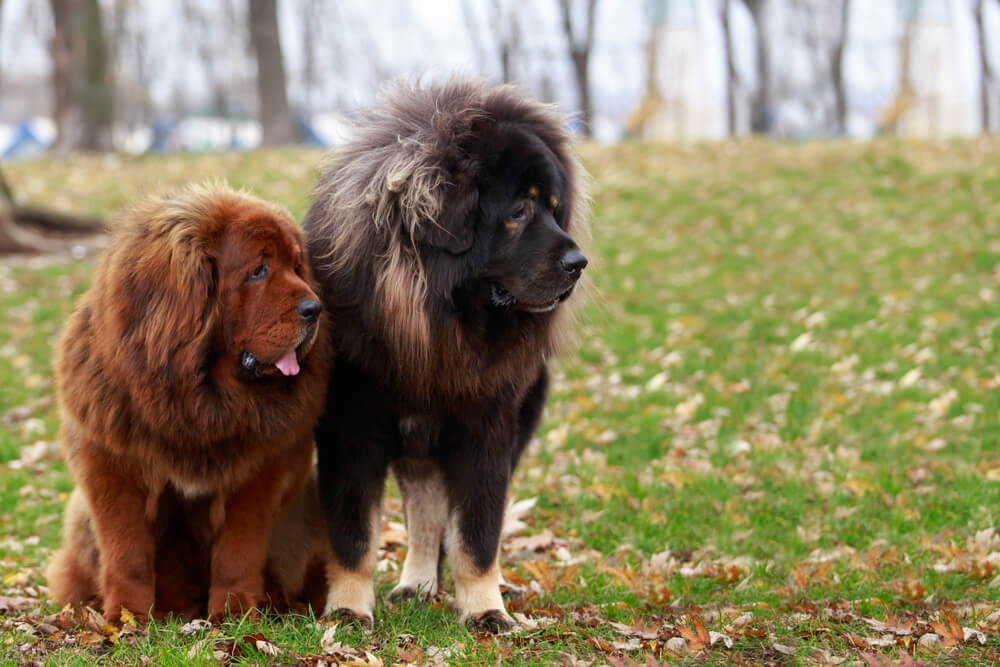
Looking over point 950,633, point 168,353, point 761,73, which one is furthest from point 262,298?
point 761,73

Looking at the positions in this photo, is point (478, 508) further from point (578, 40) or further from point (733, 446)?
point (578, 40)

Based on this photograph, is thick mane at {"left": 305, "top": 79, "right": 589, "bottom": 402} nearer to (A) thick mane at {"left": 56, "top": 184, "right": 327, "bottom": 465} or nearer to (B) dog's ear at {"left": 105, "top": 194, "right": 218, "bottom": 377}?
(A) thick mane at {"left": 56, "top": 184, "right": 327, "bottom": 465}

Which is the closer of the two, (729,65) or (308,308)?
(308,308)

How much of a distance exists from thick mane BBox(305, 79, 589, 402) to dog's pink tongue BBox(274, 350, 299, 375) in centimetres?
46

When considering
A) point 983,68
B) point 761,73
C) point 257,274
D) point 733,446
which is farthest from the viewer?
point 983,68

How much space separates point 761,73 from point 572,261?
2298 cm

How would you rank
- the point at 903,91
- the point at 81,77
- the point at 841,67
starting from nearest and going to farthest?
the point at 81,77 < the point at 903,91 < the point at 841,67

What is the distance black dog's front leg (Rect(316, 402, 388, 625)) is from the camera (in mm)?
4332

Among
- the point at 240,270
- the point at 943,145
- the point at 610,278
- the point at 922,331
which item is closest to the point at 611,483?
the point at 240,270


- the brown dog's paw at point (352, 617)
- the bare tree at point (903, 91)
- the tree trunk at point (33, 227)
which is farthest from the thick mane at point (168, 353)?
the bare tree at point (903, 91)

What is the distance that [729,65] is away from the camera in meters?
25.8

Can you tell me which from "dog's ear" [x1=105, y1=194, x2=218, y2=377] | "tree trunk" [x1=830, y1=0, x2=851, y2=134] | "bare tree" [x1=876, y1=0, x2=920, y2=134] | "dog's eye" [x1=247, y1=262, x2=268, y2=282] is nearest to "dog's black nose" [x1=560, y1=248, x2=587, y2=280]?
"dog's eye" [x1=247, y1=262, x2=268, y2=282]

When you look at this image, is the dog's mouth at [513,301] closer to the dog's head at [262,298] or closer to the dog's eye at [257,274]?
the dog's head at [262,298]

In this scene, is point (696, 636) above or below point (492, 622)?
above
